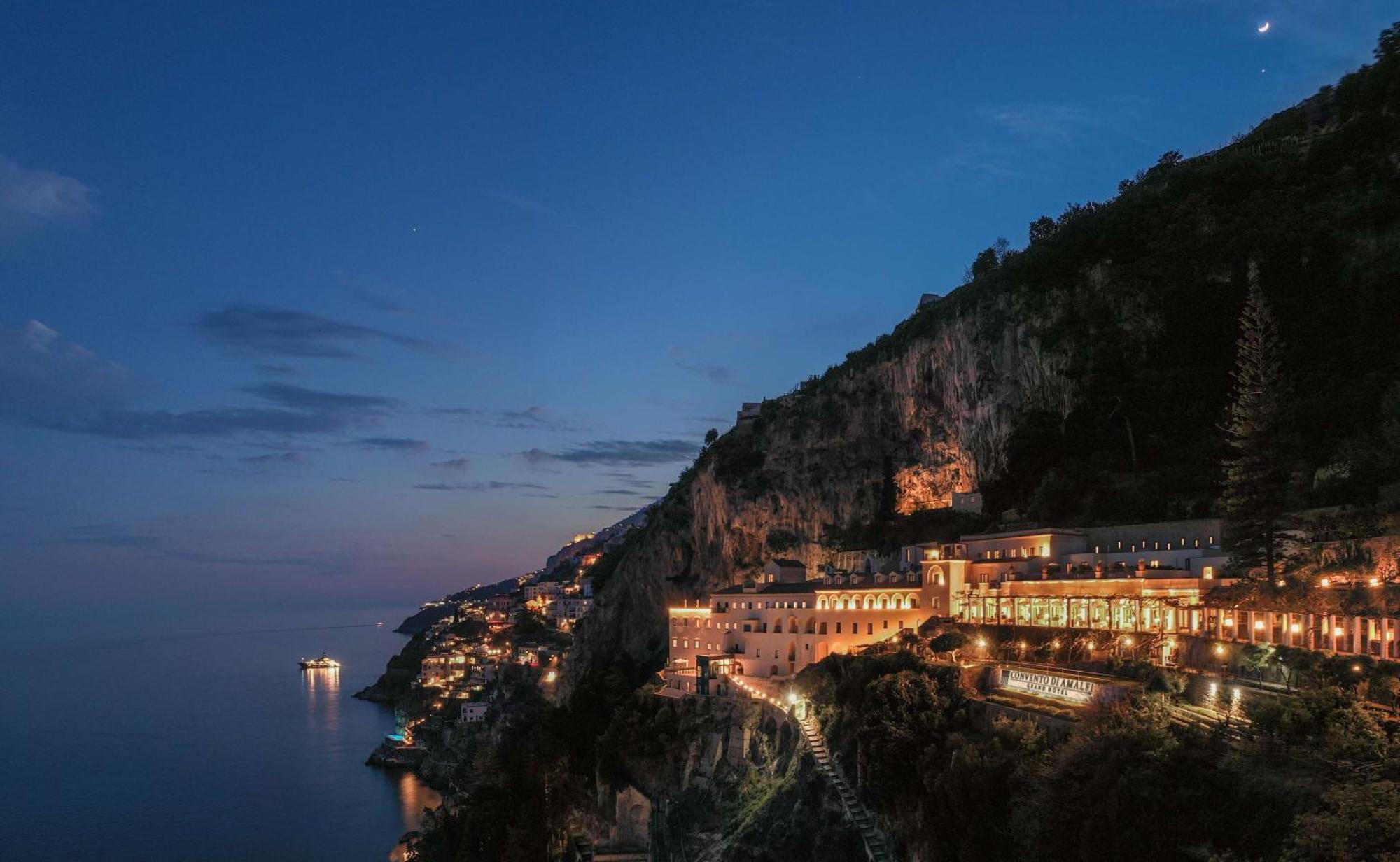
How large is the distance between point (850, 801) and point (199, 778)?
172ft

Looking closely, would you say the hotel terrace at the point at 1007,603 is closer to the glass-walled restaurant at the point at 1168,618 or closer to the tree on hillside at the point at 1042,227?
the glass-walled restaurant at the point at 1168,618

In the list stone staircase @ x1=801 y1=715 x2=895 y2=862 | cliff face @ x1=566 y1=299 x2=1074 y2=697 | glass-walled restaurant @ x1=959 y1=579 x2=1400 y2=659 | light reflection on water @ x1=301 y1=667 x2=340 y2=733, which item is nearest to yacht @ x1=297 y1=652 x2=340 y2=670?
light reflection on water @ x1=301 y1=667 x2=340 y2=733

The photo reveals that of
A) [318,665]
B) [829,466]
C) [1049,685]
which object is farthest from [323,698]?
[1049,685]

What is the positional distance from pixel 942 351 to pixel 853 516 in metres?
9.92

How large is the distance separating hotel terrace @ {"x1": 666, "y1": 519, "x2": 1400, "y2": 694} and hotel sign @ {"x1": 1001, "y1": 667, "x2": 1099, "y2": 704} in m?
3.01

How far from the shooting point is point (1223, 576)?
30062 millimetres

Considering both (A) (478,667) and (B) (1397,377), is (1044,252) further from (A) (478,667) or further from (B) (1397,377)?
(A) (478,667)

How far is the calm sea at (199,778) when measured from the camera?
50.8 m

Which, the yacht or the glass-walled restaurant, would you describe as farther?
the yacht

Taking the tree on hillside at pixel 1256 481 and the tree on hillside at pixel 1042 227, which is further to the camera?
the tree on hillside at pixel 1042 227

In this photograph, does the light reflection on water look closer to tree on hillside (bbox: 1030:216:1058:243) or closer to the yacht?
the yacht

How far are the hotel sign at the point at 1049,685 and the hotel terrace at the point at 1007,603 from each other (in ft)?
9.88

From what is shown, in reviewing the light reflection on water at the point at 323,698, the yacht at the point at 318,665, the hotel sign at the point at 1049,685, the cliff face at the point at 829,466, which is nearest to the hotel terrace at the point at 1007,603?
the hotel sign at the point at 1049,685

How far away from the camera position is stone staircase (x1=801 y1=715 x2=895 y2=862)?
953 inches
